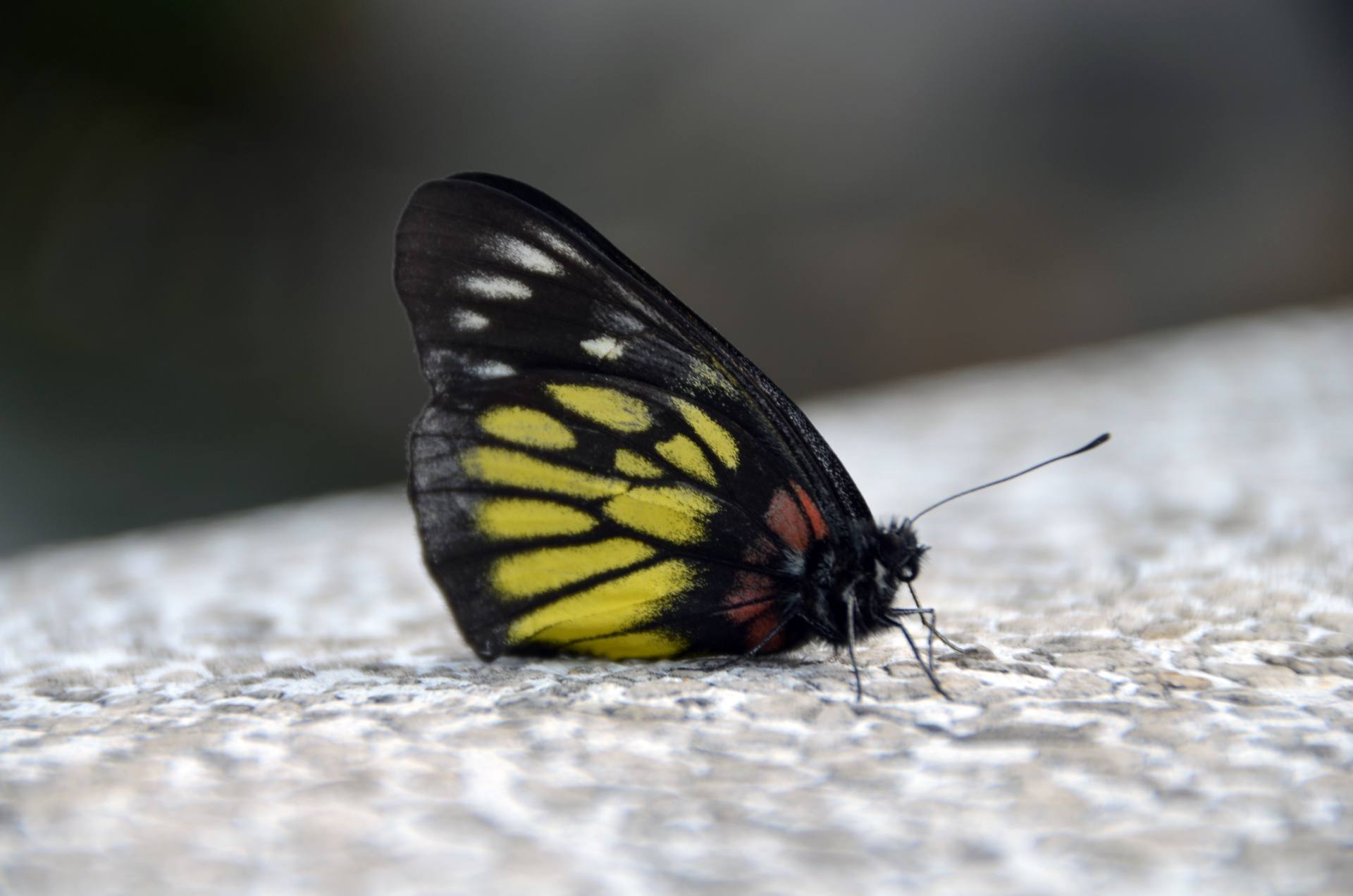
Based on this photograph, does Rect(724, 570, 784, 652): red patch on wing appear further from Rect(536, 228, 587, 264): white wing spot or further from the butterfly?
Rect(536, 228, 587, 264): white wing spot

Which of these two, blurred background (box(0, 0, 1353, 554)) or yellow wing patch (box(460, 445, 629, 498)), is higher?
blurred background (box(0, 0, 1353, 554))

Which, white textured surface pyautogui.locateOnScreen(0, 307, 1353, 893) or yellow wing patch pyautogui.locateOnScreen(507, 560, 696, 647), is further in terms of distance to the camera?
yellow wing patch pyautogui.locateOnScreen(507, 560, 696, 647)

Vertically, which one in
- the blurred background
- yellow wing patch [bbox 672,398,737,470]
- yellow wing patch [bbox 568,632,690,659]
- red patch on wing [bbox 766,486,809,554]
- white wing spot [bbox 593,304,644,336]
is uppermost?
the blurred background

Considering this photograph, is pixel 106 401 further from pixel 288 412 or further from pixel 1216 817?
pixel 1216 817

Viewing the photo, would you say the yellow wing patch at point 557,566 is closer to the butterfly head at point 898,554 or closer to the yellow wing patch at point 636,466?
the yellow wing patch at point 636,466

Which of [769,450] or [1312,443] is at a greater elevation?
[1312,443]

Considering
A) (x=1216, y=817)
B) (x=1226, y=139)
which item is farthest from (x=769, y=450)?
(x=1226, y=139)

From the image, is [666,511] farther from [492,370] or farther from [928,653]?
[928,653]


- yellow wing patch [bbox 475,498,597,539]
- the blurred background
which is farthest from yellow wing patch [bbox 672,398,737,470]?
the blurred background

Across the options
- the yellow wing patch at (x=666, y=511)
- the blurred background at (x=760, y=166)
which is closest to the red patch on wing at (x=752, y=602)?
the yellow wing patch at (x=666, y=511)
